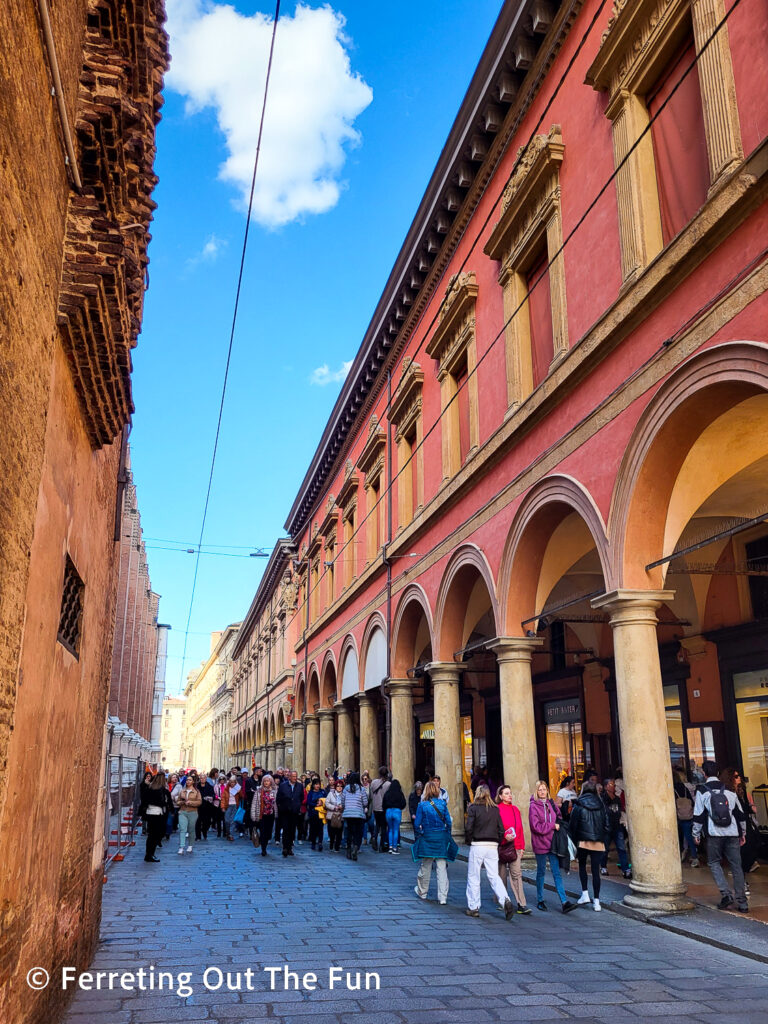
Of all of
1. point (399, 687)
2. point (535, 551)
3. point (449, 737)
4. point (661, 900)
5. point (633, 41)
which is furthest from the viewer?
point (399, 687)

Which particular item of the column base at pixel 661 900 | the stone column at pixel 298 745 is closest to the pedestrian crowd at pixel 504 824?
the column base at pixel 661 900

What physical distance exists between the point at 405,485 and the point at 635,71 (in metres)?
11.8

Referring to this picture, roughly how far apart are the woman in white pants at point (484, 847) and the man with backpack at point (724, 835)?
7.36ft

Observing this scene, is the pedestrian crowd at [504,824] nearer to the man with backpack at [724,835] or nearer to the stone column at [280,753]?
the man with backpack at [724,835]

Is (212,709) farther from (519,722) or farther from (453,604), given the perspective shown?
(519,722)

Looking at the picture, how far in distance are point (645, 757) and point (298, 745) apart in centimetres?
2692

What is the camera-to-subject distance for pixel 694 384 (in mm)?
8625

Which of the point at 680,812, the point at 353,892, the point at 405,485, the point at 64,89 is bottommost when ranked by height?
the point at 353,892

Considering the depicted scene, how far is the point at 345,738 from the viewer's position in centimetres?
2597

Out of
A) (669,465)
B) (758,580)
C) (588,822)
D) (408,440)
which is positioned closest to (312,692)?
(408,440)

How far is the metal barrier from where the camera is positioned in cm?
1170

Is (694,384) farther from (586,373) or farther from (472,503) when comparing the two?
(472,503)

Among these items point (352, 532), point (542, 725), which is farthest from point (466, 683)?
point (352, 532)

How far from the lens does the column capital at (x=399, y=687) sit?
1953cm
